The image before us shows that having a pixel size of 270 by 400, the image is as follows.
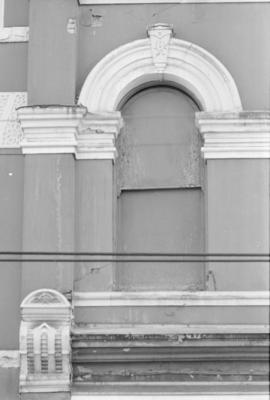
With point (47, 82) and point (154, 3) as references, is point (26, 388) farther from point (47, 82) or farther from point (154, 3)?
point (154, 3)

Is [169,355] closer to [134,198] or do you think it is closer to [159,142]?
[134,198]

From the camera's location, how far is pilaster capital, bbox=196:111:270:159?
42.0 feet

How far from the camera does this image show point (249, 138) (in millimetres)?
12812

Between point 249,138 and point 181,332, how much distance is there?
230 cm

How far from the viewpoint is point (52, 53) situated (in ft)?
43.0

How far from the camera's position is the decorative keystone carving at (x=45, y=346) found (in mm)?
12008

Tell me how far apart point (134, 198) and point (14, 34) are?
2.35 metres

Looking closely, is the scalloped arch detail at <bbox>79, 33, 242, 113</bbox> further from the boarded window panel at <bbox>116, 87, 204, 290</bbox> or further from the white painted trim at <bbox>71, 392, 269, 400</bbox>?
the white painted trim at <bbox>71, 392, 269, 400</bbox>

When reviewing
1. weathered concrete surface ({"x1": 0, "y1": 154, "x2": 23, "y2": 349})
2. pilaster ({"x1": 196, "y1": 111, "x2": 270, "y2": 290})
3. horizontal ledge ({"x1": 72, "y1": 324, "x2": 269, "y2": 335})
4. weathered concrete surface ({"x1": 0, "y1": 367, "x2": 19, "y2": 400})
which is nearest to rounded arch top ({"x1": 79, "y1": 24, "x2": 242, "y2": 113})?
pilaster ({"x1": 196, "y1": 111, "x2": 270, "y2": 290})

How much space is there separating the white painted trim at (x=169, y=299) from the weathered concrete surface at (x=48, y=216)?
0.92 feet

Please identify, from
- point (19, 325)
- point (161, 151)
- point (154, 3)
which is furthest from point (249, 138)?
point (19, 325)

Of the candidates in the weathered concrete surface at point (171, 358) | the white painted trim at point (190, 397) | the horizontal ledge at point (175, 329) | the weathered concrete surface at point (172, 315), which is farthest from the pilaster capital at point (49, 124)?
the white painted trim at point (190, 397)

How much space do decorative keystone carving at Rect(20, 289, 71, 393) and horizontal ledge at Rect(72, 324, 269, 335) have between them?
7.9 inches

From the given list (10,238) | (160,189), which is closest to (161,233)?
(160,189)
